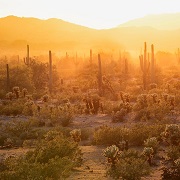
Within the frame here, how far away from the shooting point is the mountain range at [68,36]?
422ft

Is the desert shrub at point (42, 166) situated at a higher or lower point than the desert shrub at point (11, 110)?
higher

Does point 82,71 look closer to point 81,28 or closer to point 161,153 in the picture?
point 161,153

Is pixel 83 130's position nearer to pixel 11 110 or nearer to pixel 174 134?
pixel 174 134

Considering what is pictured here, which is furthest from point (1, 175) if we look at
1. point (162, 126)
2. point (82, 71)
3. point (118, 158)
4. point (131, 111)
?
point (82, 71)

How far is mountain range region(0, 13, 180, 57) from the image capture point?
5064 inches

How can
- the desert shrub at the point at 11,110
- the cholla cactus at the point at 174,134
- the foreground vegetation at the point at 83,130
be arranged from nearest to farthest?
the foreground vegetation at the point at 83,130 < the cholla cactus at the point at 174,134 < the desert shrub at the point at 11,110

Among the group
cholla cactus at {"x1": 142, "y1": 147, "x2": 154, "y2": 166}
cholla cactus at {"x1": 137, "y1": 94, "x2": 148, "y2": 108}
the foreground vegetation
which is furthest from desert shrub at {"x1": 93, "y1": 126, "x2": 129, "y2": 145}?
cholla cactus at {"x1": 137, "y1": 94, "x2": 148, "y2": 108}

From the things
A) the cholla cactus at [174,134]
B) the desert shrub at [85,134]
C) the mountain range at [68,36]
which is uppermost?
the mountain range at [68,36]

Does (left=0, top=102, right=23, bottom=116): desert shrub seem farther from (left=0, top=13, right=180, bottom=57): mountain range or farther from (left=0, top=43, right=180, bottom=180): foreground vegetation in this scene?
(left=0, top=13, right=180, bottom=57): mountain range

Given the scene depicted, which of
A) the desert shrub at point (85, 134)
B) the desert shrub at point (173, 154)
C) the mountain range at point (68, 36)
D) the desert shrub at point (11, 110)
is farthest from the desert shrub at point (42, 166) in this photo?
the mountain range at point (68, 36)

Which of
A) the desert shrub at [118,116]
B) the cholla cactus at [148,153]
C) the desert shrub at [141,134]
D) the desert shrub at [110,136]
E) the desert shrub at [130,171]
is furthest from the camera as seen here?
the desert shrub at [118,116]

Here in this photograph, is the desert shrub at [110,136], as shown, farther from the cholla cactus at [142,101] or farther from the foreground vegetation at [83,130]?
the cholla cactus at [142,101]

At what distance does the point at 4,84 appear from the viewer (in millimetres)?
30719

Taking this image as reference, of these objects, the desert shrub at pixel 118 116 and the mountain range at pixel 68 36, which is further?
the mountain range at pixel 68 36
